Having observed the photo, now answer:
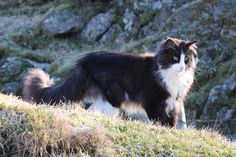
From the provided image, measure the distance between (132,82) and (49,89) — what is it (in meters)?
1.75

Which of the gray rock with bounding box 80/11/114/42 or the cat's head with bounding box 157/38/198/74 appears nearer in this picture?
the cat's head with bounding box 157/38/198/74

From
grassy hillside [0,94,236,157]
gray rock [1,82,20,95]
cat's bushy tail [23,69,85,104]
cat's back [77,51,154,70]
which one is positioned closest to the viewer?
grassy hillside [0,94,236,157]

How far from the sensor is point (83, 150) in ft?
21.0

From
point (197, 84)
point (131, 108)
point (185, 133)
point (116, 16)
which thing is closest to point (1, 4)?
point (116, 16)

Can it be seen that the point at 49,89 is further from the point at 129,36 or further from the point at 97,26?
the point at 97,26

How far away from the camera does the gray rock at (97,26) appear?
20172 mm

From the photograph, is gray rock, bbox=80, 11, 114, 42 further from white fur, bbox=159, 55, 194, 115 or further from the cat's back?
white fur, bbox=159, 55, 194, 115

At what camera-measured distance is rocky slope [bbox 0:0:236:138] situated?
44.1ft

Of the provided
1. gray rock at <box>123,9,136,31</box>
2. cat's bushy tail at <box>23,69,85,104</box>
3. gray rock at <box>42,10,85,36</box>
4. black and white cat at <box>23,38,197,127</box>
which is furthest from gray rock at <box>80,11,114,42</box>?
black and white cat at <box>23,38,197,127</box>

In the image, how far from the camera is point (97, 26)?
20.3 metres

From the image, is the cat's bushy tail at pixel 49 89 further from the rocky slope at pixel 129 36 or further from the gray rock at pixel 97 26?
the gray rock at pixel 97 26

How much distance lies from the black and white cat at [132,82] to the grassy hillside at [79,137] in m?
3.54

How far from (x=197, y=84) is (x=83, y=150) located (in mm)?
8194

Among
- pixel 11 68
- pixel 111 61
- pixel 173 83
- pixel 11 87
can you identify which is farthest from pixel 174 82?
pixel 11 68
